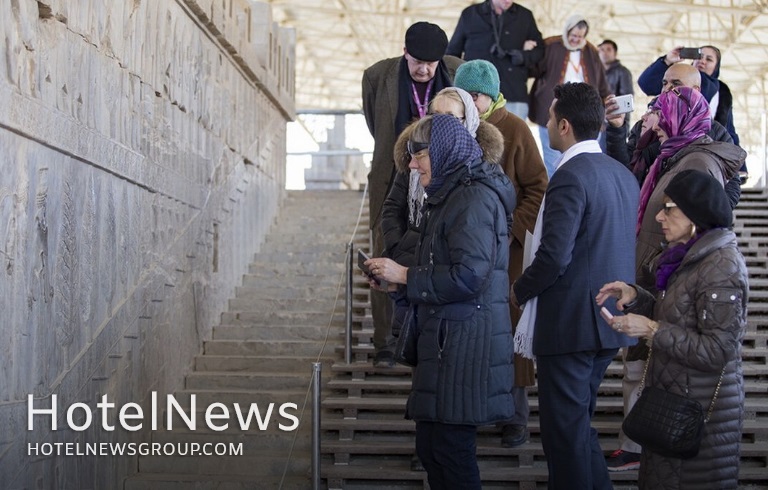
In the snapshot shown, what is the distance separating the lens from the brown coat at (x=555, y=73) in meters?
8.45

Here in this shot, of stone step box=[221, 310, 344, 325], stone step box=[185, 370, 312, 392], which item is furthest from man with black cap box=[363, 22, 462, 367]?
stone step box=[221, 310, 344, 325]

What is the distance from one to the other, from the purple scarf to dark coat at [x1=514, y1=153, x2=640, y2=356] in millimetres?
210

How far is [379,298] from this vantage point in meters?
6.50

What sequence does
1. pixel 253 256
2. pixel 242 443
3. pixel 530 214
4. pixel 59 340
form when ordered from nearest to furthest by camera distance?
pixel 59 340, pixel 530 214, pixel 242 443, pixel 253 256

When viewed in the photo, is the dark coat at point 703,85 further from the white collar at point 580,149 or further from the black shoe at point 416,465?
the black shoe at point 416,465

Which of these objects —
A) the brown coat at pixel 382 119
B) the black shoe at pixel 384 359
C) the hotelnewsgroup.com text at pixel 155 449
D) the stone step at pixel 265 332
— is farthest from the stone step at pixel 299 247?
the hotelnewsgroup.com text at pixel 155 449

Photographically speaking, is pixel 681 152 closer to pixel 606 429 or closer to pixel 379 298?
pixel 606 429

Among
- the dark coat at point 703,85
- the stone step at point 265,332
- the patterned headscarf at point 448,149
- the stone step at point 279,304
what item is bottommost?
the stone step at point 265,332

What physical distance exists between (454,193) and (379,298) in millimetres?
2365

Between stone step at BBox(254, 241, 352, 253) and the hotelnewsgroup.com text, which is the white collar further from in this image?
stone step at BBox(254, 241, 352, 253)

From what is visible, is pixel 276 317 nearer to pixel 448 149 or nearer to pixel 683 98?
pixel 683 98

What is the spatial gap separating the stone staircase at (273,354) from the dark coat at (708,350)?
2.19m

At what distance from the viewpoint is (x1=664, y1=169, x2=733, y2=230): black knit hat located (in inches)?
157

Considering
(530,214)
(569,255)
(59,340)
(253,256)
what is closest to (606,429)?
(530,214)
